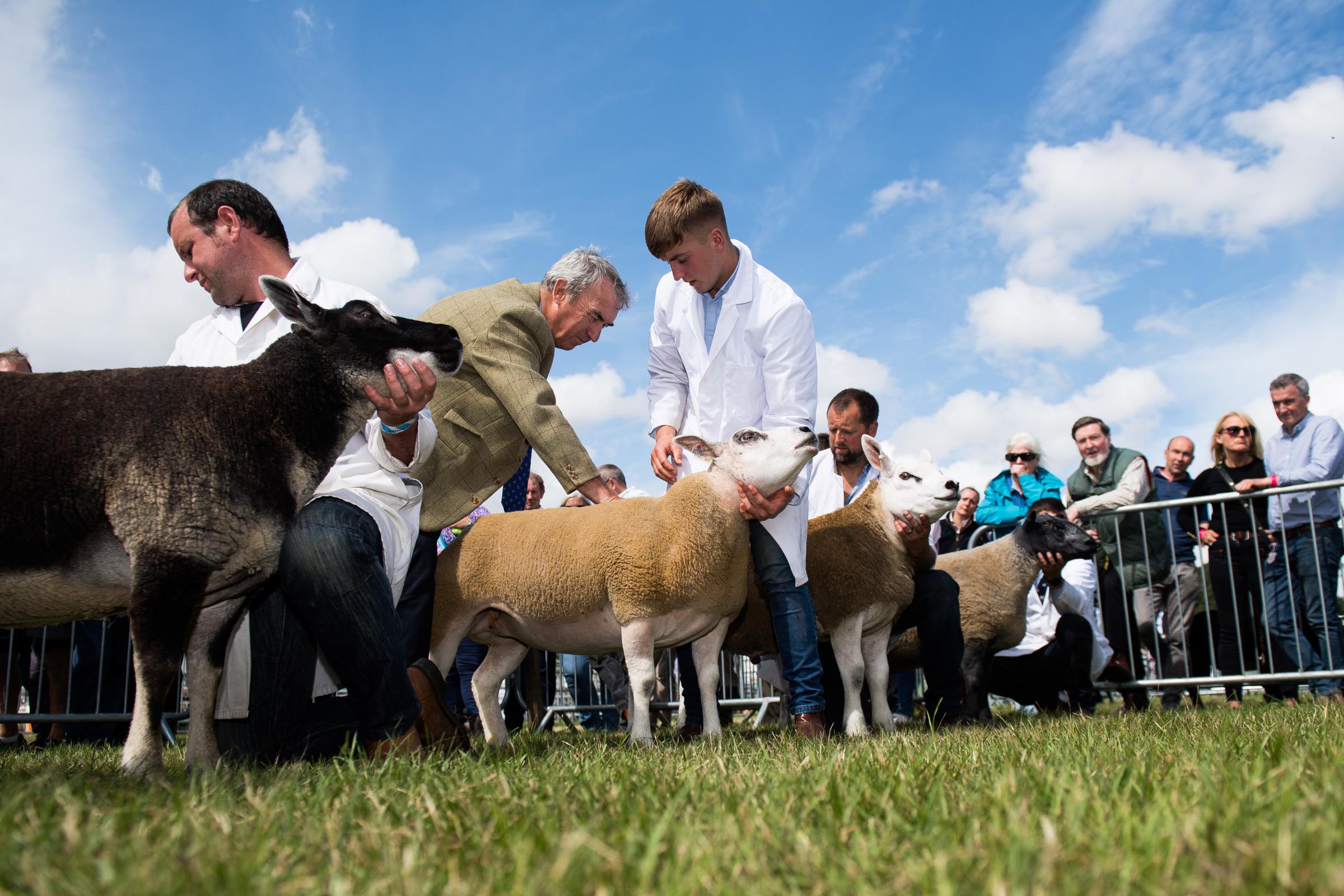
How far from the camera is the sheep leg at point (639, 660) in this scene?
14.4 ft

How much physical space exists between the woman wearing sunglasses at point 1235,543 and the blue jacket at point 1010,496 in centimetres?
104

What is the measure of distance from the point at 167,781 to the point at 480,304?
2.74 metres

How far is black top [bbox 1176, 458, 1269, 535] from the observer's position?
7250mm

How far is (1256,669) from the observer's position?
7133 millimetres

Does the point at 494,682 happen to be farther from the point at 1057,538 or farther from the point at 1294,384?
the point at 1294,384

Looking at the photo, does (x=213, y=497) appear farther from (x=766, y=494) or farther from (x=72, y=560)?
(x=766, y=494)

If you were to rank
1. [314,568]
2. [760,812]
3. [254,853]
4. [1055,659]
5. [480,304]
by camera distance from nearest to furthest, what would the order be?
[254,853] < [760,812] < [314,568] < [480,304] < [1055,659]

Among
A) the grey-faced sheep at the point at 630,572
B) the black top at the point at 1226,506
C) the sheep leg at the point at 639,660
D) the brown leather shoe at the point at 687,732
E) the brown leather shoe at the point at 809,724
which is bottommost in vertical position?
the brown leather shoe at the point at 687,732

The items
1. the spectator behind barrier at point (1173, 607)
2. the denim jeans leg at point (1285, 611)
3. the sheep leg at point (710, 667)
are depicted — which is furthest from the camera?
the spectator behind barrier at point (1173, 607)

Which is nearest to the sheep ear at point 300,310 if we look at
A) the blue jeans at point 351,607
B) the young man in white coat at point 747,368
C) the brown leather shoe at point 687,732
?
the blue jeans at point 351,607

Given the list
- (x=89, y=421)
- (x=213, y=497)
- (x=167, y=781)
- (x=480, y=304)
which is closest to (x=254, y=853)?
(x=167, y=781)

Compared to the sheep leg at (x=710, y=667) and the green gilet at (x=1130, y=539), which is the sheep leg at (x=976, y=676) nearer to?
the sheep leg at (x=710, y=667)

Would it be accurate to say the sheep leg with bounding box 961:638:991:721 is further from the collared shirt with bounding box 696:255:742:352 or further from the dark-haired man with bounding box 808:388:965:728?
the collared shirt with bounding box 696:255:742:352

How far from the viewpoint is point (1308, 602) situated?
22.9 ft
